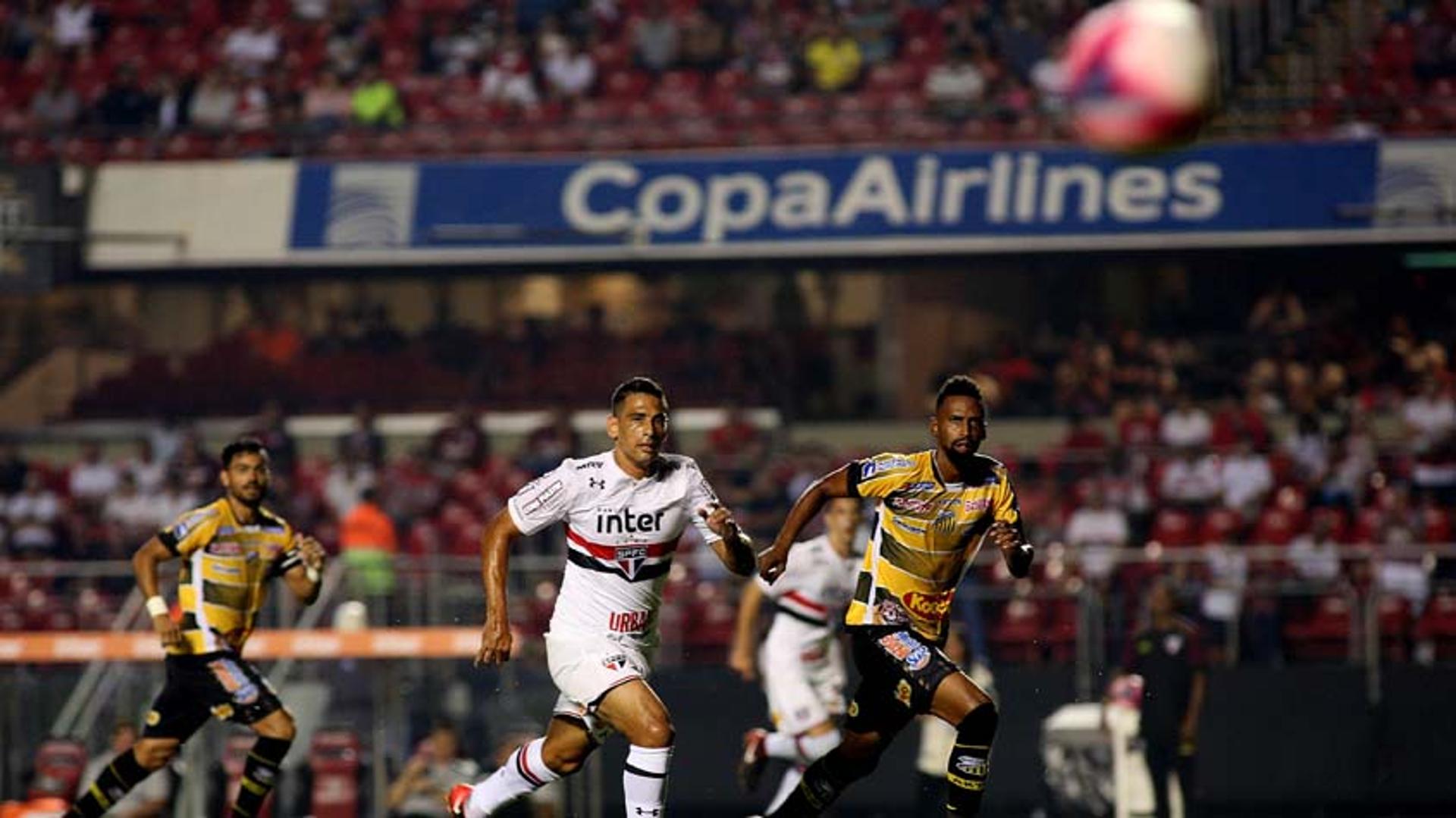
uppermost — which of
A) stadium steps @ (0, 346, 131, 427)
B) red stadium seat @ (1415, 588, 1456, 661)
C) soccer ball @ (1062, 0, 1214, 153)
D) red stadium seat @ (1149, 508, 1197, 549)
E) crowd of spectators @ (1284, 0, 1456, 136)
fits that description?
crowd of spectators @ (1284, 0, 1456, 136)

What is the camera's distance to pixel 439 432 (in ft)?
81.3

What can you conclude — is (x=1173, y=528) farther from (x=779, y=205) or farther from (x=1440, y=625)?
(x=779, y=205)

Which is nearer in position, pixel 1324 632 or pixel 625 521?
pixel 625 521

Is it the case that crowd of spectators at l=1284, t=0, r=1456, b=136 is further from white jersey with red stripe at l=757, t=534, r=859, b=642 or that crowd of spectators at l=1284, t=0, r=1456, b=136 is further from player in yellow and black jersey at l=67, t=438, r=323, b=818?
player in yellow and black jersey at l=67, t=438, r=323, b=818

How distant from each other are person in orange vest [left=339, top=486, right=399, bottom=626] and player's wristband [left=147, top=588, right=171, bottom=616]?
582cm

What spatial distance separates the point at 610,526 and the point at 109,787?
3691 millimetres

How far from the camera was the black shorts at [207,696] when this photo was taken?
11812mm

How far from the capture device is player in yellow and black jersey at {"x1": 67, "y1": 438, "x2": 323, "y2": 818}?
11.8 metres

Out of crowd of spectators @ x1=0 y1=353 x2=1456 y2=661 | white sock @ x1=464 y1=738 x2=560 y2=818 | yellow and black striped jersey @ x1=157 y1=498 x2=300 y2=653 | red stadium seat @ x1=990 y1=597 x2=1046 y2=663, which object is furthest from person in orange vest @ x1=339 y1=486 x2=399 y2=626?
white sock @ x1=464 y1=738 x2=560 y2=818

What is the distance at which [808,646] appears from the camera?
13.7m

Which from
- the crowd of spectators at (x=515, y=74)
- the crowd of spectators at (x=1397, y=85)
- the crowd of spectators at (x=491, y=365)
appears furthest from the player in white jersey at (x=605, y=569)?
the crowd of spectators at (x=491, y=365)

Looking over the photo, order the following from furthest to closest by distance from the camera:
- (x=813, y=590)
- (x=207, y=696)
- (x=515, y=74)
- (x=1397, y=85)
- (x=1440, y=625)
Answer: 1. (x=515, y=74)
2. (x=1397, y=85)
3. (x=1440, y=625)
4. (x=813, y=590)
5. (x=207, y=696)

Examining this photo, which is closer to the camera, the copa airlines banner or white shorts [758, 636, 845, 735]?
white shorts [758, 636, 845, 735]

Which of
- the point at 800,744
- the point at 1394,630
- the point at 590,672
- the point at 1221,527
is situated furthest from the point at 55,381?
the point at 590,672
